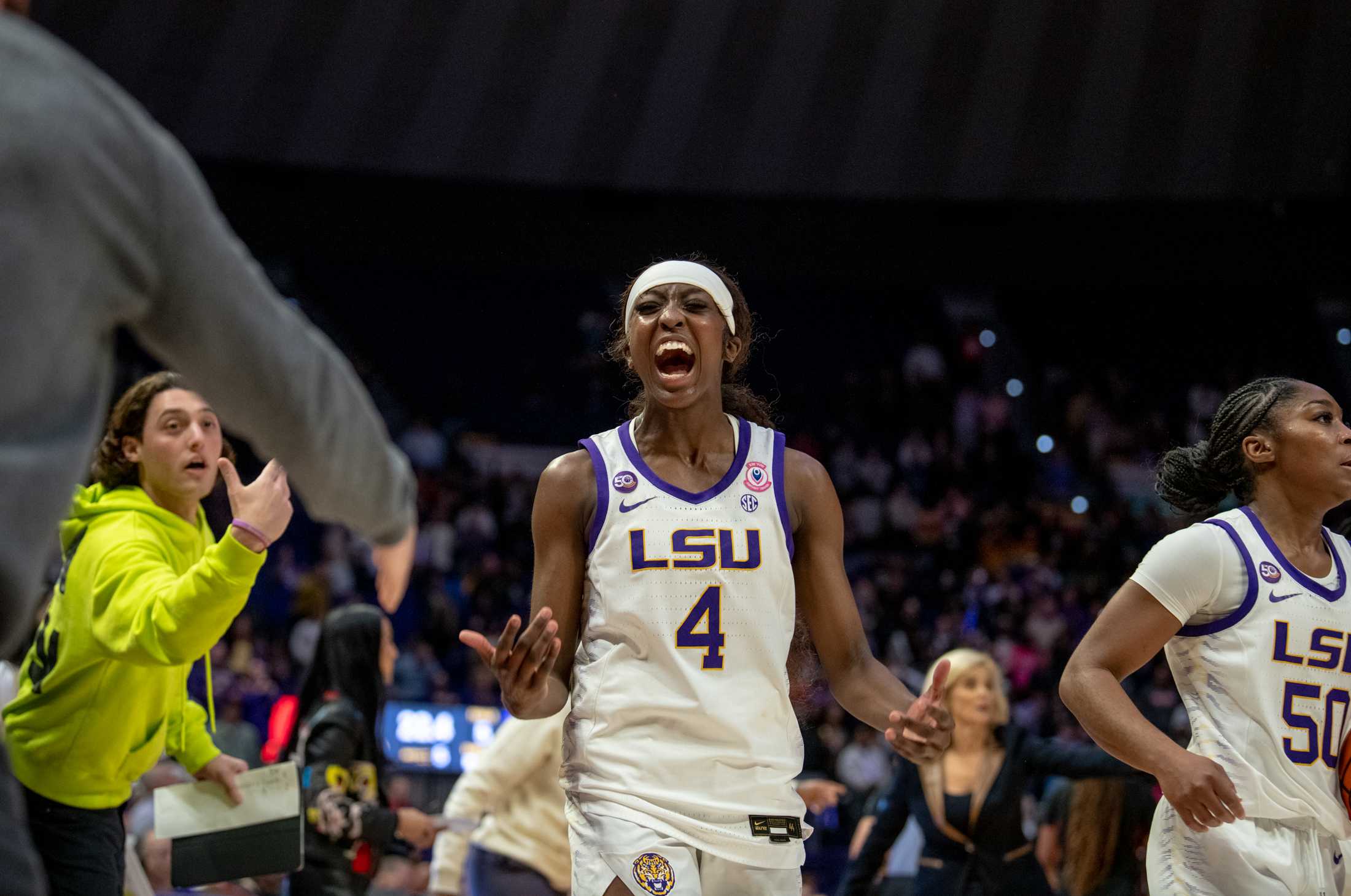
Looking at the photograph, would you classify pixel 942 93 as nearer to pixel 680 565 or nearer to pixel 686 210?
pixel 686 210

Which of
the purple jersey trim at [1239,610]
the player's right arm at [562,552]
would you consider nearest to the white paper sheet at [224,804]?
the player's right arm at [562,552]

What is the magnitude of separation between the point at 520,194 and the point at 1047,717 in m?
8.28

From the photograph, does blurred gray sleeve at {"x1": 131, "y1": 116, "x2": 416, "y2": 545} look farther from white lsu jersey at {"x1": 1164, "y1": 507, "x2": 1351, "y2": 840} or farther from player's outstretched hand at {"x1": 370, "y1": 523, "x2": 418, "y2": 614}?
white lsu jersey at {"x1": 1164, "y1": 507, "x2": 1351, "y2": 840}

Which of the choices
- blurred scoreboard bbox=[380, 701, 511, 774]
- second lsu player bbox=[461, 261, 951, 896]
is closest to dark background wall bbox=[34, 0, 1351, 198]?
blurred scoreboard bbox=[380, 701, 511, 774]

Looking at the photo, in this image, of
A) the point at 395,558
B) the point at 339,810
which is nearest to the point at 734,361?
the point at 395,558

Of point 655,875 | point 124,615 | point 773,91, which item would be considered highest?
point 773,91

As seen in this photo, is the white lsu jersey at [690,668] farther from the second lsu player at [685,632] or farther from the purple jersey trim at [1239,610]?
the purple jersey trim at [1239,610]

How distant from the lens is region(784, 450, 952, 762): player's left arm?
11.7 feet

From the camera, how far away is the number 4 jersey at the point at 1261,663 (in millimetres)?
3438

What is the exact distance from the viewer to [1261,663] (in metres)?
3.51

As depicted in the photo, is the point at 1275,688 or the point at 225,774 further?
the point at 225,774

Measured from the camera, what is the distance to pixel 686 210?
53.8ft

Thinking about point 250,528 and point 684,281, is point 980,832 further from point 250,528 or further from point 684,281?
point 250,528

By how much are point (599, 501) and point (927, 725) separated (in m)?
0.96
